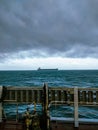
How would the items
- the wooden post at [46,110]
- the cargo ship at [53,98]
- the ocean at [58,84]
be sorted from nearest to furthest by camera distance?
the wooden post at [46,110] < the cargo ship at [53,98] < the ocean at [58,84]

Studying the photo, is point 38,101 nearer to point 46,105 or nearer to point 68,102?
point 46,105

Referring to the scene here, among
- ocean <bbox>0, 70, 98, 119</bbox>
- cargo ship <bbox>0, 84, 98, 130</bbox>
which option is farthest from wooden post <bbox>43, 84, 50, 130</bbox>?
ocean <bbox>0, 70, 98, 119</bbox>

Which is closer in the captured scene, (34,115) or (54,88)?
(34,115)

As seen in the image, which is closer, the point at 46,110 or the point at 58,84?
the point at 46,110

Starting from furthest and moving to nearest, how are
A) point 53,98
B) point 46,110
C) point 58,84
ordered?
point 58,84 < point 53,98 < point 46,110

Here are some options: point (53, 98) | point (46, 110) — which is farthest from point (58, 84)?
point (46, 110)

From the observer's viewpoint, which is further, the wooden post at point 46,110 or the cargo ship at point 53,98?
the cargo ship at point 53,98

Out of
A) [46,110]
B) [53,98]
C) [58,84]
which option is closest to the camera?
[46,110]

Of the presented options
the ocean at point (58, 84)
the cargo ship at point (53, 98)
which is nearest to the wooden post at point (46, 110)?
the cargo ship at point (53, 98)

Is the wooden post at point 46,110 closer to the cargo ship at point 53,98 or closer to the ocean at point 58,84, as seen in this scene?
the cargo ship at point 53,98

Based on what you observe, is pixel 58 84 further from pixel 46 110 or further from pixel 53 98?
pixel 46 110

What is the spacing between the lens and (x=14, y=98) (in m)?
7.28

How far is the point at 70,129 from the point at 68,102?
74 centimetres

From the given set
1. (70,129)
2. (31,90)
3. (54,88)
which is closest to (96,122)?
(70,129)
